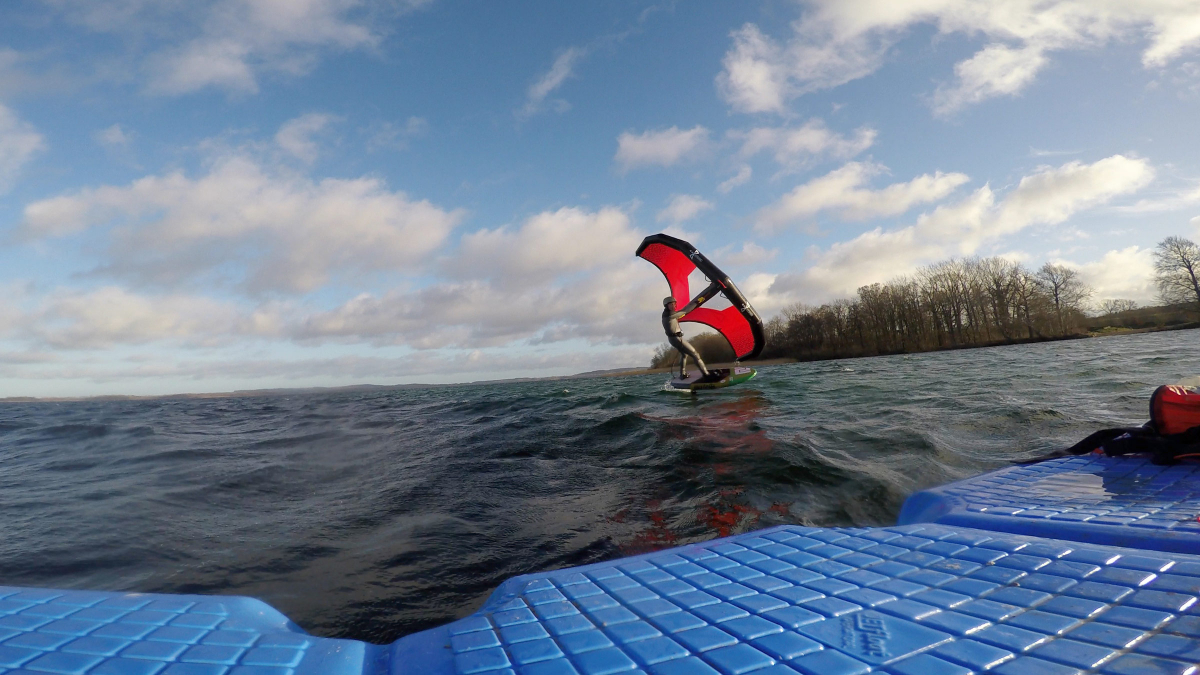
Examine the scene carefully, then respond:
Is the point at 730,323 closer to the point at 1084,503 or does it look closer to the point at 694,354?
the point at 694,354

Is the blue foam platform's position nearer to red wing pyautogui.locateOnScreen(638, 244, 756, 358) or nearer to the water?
the water

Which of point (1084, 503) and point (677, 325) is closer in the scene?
point (1084, 503)

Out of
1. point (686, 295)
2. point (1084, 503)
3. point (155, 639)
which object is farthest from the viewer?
point (686, 295)

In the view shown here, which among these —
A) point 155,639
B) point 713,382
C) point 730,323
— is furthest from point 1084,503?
point 730,323

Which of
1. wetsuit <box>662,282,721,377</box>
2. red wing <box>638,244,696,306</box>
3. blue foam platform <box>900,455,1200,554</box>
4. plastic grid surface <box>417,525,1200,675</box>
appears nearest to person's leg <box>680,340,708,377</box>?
wetsuit <box>662,282,721,377</box>

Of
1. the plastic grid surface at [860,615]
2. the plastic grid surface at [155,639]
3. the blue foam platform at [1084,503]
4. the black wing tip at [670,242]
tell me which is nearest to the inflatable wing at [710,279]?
the black wing tip at [670,242]

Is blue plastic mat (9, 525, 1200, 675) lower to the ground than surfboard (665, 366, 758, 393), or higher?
higher

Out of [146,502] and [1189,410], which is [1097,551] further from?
[146,502]

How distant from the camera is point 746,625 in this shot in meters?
1.54

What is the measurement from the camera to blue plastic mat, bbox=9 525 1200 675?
1297mm

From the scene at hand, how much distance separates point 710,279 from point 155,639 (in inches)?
686

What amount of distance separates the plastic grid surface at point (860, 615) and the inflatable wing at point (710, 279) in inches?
629

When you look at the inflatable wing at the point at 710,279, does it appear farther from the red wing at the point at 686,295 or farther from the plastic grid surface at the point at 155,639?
the plastic grid surface at the point at 155,639

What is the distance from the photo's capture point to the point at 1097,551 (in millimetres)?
1907
